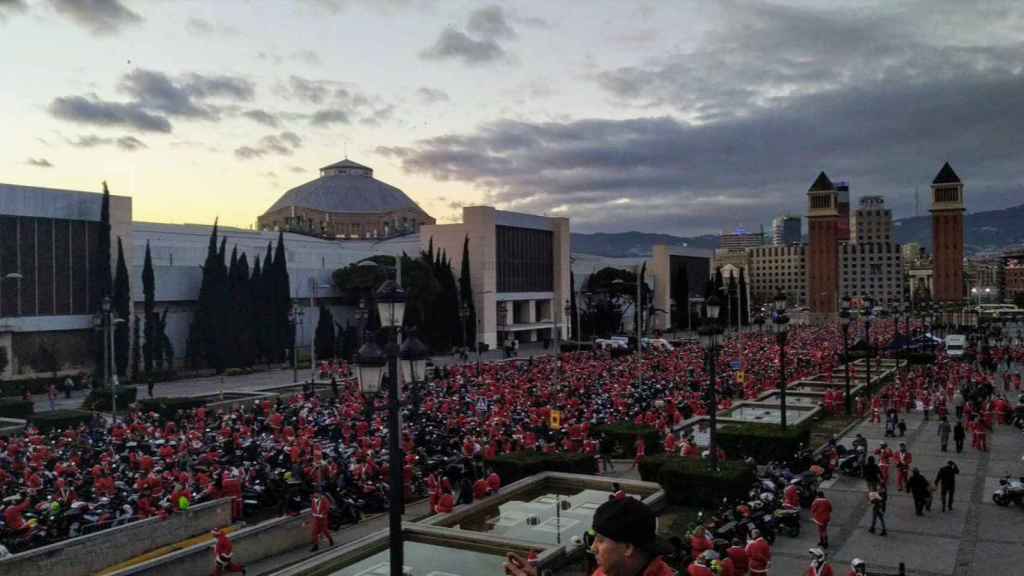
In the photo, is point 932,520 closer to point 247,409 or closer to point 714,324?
point 714,324

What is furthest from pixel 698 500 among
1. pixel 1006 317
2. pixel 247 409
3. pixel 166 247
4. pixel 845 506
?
pixel 1006 317

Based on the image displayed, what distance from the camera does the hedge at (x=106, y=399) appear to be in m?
33.1

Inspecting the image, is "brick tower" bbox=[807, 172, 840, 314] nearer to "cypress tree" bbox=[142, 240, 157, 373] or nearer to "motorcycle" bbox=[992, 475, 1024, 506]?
"cypress tree" bbox=[142, 240, 157, 373]

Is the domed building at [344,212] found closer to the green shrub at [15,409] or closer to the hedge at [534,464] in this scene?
the green shrub at [15,409]

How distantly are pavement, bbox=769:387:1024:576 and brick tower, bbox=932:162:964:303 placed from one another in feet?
416

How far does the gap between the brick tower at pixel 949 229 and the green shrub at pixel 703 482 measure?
431 ft

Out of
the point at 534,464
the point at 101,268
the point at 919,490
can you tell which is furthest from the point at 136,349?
the point at 919,490

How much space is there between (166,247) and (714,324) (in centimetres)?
4980

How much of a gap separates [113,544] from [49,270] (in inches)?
1441

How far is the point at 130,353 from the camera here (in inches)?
1858

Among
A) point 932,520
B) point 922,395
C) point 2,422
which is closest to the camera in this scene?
point 932,520

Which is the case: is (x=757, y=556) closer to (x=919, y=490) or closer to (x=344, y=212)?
(x=919, y=490)

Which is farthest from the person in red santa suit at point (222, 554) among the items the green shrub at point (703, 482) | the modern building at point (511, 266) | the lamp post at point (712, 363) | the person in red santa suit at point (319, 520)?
the modern building at point (511, 266)

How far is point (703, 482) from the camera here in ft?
53.9
